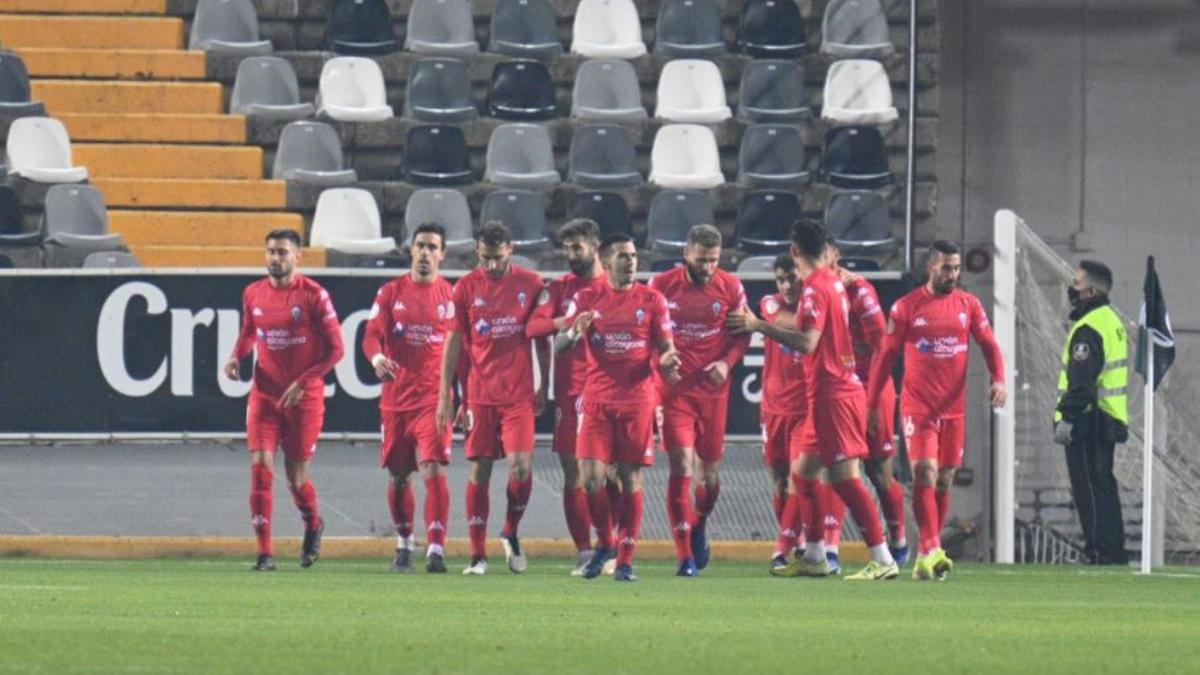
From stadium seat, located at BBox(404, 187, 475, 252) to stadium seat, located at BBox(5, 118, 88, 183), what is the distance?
2384 millimetres

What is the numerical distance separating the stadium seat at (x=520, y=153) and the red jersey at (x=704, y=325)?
523cm

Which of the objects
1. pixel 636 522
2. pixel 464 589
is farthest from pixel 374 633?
pixel 636 522

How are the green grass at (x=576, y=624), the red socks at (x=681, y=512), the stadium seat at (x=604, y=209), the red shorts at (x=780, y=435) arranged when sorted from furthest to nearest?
the stadium seat at (x=604, y=209) → the red shorts at (x=780, y=435) → the red socks at (x=681, y=512) → the green grass at (x=576, y=624)

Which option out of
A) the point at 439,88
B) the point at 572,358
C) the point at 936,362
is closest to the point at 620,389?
the point at 572,358

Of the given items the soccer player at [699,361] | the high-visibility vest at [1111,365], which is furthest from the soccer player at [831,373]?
the high-visibility vest at [1111,365]

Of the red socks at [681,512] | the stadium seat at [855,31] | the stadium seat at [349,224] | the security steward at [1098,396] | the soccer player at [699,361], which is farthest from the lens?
the stadium seat at [855,31]

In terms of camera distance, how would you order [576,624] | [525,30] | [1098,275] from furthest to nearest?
[525,30] < [1098,275] < [576,624]

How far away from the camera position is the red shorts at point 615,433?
41.9 feet

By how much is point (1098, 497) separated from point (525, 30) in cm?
630

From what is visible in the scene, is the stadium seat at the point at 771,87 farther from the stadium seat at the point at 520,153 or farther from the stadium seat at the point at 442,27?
the stadium seat at the point at 442,27

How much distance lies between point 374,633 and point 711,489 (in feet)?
21.6

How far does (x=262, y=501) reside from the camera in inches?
556

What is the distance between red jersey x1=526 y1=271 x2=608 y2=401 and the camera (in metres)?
13.6

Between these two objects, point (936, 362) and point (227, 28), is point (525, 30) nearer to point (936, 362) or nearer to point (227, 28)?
point (227, 28)
